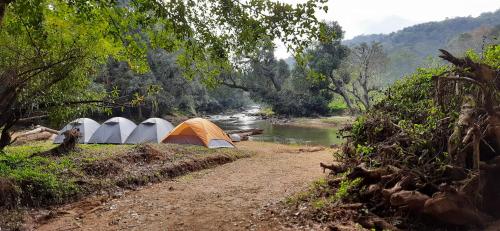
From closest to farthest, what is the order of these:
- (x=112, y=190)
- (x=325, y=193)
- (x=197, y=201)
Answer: (x=325, y=193)
(x=197, y=201)
(x=112, y=190)

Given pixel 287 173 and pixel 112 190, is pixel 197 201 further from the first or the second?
pixel 287 173

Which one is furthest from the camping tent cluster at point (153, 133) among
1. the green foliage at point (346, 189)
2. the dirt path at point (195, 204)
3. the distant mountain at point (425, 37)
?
the distant mountain at point (425, 37)

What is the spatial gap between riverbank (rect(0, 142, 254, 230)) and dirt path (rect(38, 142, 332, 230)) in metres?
0.48

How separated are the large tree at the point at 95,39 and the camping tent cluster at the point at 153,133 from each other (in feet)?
22.1

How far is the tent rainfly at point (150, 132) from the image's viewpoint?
18969 mm

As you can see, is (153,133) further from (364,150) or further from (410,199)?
(410,199)

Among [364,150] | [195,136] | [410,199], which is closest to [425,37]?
[195,136]

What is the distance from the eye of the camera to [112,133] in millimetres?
19516

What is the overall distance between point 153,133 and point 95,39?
30.6 ft

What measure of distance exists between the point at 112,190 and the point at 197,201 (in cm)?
244

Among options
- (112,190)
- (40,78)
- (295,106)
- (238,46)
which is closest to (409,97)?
(238,46)

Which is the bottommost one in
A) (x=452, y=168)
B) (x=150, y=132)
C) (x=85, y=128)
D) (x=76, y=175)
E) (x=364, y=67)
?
(x=76, y=175)

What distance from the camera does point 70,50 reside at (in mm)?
9984

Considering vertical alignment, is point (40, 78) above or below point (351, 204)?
above
